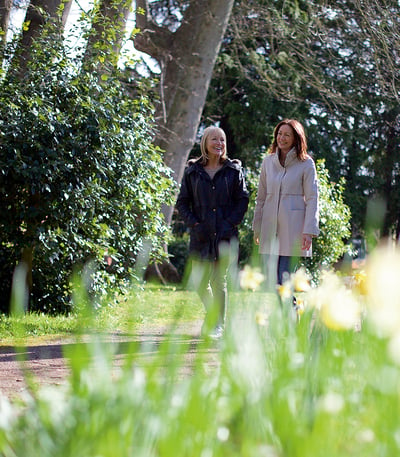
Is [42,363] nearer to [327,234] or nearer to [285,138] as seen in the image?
[285,138]

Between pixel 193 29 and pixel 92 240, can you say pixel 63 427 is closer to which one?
pixel 92 240

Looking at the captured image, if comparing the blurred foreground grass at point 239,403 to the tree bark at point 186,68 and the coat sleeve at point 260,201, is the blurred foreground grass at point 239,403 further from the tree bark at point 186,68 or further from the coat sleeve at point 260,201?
the tree bark at point 186,68

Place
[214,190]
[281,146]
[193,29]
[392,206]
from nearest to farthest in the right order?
[281,146] → [214,190] → [193,29] → [392,206]

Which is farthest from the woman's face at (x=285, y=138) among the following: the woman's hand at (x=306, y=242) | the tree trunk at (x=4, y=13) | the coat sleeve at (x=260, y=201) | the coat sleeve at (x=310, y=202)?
the tree trunk at (x=4, y=13)

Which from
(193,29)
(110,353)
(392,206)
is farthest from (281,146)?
(392,206)

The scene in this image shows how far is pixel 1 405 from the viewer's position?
2260 millimetres

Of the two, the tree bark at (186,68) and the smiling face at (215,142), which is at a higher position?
the tree bark at (186,68)

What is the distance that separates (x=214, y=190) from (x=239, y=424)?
453 cm

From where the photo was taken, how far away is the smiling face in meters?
6.72

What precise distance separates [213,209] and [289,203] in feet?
2.62

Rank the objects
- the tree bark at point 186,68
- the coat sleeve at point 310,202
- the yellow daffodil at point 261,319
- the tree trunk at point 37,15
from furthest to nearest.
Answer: the tree bark at point 186,68 → the tree trunk at point 37,15 → the coat sleeve at point 310,202 → the yellow daffodil at point 261,319

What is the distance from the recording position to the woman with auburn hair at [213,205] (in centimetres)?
675

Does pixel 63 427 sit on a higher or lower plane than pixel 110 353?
lower

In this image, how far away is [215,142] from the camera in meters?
6.75
